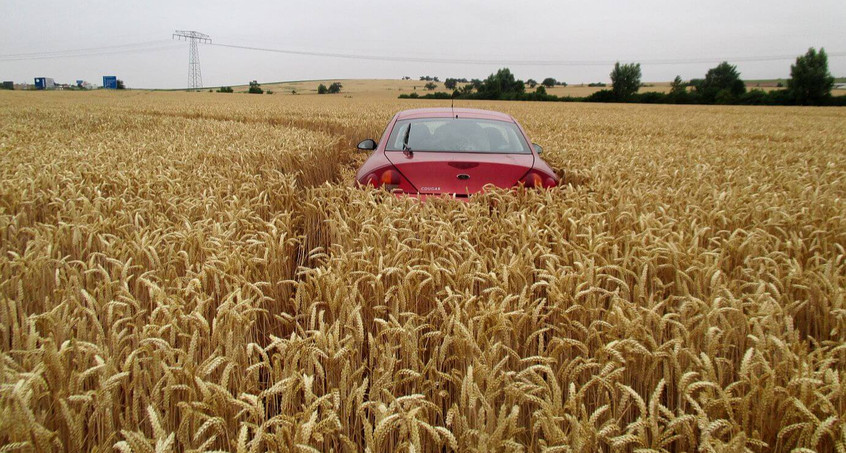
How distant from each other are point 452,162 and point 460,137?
0.83 metres

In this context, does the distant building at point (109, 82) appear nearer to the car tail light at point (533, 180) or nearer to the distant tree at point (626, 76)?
the distant tree at point (626, 76)

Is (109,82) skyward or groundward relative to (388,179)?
skyward

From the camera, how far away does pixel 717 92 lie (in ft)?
203

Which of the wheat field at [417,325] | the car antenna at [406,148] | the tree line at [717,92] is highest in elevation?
the tree line at [717,92]

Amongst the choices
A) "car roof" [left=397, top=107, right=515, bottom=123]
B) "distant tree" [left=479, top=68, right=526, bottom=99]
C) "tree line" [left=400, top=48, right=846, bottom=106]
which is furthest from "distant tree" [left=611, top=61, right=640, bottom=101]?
"car roof" [left=397, top=107, right=515, bottom=123]

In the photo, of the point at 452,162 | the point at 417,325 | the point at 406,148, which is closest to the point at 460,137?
the point at 406,148

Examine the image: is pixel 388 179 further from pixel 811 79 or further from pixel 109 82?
pixel 109 82

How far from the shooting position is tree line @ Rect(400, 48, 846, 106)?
58.5 metres

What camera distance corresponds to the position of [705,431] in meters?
1.24

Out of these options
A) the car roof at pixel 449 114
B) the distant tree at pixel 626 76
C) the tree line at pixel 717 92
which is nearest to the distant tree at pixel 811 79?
the tree line at pixel 717 92

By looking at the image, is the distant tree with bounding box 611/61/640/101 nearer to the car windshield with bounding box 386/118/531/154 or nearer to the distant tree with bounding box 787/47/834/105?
the distant tree with bounding box 787/47/834/105

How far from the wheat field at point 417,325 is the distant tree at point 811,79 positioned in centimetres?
7171

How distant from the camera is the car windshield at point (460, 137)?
471 cm

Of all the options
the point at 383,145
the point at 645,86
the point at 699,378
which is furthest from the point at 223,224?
the point at 645,86
